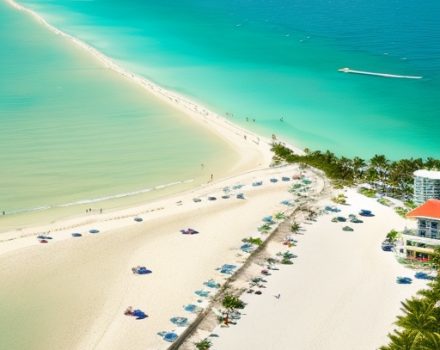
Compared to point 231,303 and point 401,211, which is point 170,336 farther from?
point 401,211

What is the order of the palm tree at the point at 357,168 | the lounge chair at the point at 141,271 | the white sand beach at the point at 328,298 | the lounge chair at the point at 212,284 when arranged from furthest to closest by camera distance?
the palm tree at the point at 357,168
the lounge chair at the point at 141,271
the lounge chair at the point at 212,284
the white sand beach at the point at 328,298

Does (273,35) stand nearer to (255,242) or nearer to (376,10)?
(376,10)

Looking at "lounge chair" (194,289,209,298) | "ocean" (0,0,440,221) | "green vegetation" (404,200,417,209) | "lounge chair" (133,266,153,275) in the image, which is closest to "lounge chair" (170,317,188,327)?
"lounge chair" (194,289,209,298)

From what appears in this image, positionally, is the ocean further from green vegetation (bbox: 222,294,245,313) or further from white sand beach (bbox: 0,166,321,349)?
green vegetation (bbox: 222,294,245,313)

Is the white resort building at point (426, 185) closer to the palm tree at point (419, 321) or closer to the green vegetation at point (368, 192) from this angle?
the green vegetation at point (368, 192)

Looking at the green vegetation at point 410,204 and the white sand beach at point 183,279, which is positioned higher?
the green vegetation at point 410,204

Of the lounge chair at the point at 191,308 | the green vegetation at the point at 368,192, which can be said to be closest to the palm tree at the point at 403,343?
the lounge chair at the point at 191,308
